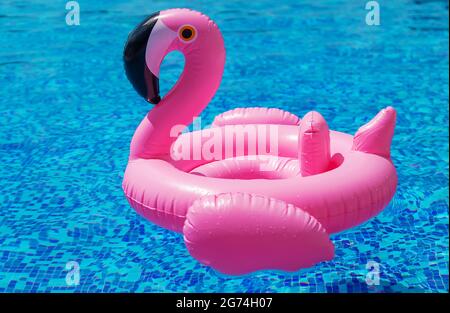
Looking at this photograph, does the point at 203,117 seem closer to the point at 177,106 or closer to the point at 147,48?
the point at 177,106

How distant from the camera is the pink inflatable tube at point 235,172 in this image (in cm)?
323

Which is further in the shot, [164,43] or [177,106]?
[177,106]

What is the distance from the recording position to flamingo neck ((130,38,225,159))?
4.03 metres

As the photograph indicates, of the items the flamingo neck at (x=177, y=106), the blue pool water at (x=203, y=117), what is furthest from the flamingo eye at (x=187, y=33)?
the blue pool water at (x=203, y=117)

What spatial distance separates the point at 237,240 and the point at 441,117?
344 cm

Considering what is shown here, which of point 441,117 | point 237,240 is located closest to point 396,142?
point 441,117

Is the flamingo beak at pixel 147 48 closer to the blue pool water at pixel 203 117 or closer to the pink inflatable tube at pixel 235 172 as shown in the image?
the pink inflatable tube at pixel 235 172

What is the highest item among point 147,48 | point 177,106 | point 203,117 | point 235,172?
point 147,48

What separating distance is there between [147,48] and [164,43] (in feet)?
0.34

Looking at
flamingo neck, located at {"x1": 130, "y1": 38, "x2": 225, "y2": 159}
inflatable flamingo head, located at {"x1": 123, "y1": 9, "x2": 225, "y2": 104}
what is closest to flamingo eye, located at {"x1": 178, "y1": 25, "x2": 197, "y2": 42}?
inflatable flamingo head, located at {"x1": 123, "y1": 9, "x2": 225, "y2": 104}

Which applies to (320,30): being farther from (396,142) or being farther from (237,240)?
(237,240)

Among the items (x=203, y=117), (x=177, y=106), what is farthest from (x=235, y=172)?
(x=203, y=117)

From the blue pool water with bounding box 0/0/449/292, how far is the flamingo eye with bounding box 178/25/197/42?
1189 millimetres

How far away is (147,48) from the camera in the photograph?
3.87 meters
